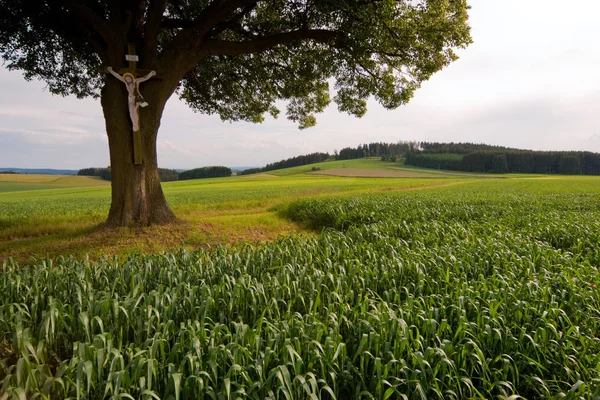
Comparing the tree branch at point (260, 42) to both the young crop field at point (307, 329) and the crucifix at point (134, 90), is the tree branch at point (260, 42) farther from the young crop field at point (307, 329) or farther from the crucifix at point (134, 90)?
the young crop field at point (307, 329)

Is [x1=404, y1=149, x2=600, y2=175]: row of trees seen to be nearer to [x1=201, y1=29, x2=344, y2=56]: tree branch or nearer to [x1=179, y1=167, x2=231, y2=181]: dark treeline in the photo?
[x1=179, y1=167, x2=231, y2=181]: dark treeline

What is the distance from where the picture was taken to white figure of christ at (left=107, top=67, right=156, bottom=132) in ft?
34.2

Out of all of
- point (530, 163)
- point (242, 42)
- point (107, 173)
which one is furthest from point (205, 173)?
point (530, 163)

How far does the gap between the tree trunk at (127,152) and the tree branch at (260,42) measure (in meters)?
2.28

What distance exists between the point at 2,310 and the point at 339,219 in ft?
33.3

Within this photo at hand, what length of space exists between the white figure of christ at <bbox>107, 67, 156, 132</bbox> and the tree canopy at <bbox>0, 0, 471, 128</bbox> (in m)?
0.79

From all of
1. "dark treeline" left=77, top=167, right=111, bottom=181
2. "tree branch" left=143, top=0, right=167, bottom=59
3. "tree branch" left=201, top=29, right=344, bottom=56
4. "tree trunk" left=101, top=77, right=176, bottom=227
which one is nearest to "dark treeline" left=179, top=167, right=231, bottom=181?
"dark treeline" left=77, top=167, right=111, bottom=181

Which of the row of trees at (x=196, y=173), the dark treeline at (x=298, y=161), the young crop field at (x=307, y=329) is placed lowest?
the young crop field at (x=307, y=329)

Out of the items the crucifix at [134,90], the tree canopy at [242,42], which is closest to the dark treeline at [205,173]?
the tree canopy at [242,42]

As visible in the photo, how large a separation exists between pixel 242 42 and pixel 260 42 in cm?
63

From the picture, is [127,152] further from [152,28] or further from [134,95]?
[152,28]

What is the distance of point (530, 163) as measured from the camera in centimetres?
9419

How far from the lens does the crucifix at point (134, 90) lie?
10420mm

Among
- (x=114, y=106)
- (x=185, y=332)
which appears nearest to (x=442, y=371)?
(x=185, y=332)
